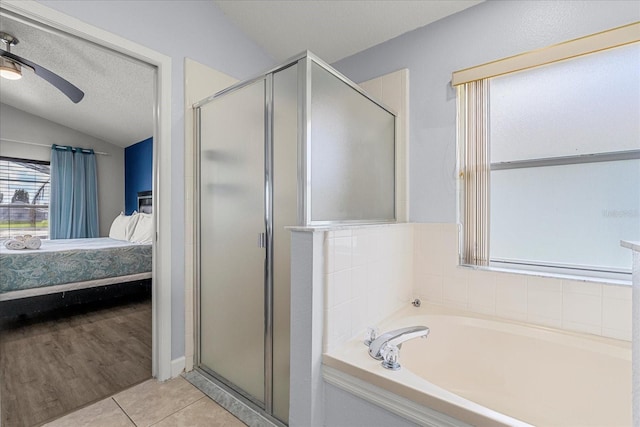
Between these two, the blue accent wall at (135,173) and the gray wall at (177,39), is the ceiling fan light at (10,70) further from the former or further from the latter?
the blue accent wall at (135,173)

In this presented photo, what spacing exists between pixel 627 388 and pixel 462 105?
1626mm

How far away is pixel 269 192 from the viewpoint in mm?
1491

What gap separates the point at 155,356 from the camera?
1808 mm

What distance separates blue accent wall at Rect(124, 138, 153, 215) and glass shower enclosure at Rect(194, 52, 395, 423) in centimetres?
38

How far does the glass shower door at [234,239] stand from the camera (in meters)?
1.55

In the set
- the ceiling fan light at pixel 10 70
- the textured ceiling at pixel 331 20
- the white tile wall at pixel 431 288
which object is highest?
the textured ceiling at pixel 331 20

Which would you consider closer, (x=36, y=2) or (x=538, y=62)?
(x=36, y=2)

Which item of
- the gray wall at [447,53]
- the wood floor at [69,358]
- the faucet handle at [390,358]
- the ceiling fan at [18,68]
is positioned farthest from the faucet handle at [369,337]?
the ceiling fan at [18,68]

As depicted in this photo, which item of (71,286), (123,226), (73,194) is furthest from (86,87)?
(71,286)

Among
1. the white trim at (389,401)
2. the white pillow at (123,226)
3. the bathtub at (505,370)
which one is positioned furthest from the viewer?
the white pillow at (123,226)

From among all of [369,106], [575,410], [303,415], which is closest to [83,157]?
[369,106]

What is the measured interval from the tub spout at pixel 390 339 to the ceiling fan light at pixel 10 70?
229 cm

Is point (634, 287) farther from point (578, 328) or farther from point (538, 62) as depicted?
point (538, 62)

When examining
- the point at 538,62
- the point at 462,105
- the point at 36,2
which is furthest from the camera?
the point at 462,105
